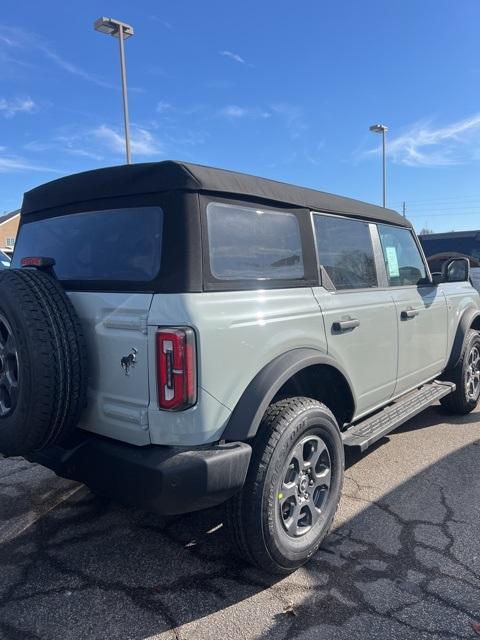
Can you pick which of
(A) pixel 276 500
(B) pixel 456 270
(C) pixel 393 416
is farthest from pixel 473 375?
(A) pixel 276 500

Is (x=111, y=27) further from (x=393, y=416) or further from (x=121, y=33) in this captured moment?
(x=393, y=416)

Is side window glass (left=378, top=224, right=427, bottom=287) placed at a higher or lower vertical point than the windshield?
lower

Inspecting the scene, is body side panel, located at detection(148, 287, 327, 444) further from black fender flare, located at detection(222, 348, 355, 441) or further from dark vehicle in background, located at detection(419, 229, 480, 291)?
A: dark vehicle in background, located at detection(419, 229, 480, 291)

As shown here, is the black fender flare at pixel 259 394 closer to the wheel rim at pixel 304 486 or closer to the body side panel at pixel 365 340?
the wheel rim at pixel 304 486

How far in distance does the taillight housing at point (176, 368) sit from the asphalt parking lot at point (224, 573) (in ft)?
3.07

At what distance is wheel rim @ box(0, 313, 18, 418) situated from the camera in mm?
2416

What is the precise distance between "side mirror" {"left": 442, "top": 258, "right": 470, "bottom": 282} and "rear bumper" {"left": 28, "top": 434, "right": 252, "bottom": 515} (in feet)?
10.5

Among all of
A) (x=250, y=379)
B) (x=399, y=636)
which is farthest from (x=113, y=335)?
(x=399, y=636)

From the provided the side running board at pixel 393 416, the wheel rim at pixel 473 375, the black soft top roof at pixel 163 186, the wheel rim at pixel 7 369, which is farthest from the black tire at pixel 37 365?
the wheel rim at pixel 473 375

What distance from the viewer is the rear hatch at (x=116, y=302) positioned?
2328 mm

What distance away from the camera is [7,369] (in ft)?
8.14

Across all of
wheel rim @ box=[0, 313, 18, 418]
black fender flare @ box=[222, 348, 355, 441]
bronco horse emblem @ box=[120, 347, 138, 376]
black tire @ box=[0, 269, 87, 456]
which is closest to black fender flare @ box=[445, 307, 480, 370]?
black fender flare @ box=[222, 348, 355, 441]

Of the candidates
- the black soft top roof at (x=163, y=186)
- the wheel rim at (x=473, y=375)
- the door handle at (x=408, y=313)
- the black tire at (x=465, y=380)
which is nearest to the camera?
the black soft top roof at (x=163, y=186)

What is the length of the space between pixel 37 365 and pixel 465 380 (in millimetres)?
4275
